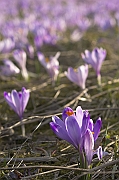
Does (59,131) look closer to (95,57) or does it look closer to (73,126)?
(73,126)

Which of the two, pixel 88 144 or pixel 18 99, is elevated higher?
pixel 18 99

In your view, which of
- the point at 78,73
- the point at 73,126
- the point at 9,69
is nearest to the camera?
the point at 73,126

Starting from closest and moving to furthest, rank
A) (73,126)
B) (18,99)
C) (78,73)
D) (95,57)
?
1. (73,126)
2. (18,99)
3. (78,73)
4. (95,57)

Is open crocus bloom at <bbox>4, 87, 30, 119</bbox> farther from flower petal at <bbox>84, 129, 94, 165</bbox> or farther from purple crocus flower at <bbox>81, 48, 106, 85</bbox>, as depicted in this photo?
purple crocus flower at <bbox>81, 48, 106, 85</bbox>

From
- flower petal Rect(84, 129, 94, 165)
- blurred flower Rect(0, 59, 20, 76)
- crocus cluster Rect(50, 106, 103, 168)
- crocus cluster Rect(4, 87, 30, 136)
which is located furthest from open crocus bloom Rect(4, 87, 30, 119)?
blurred flower Rect(0, 59, 20, 76)

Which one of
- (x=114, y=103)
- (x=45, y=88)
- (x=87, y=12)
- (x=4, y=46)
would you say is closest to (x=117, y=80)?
(x=114, y=103)

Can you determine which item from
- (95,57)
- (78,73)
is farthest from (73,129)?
(95,57)

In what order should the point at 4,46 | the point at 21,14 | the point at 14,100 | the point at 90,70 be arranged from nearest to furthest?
the point at 14,100 < the point at 90,70 < the point at 4,46 < the point at 21,14

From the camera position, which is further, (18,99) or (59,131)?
(18,99)

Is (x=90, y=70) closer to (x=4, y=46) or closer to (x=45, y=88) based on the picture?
(x=45, y=88)
